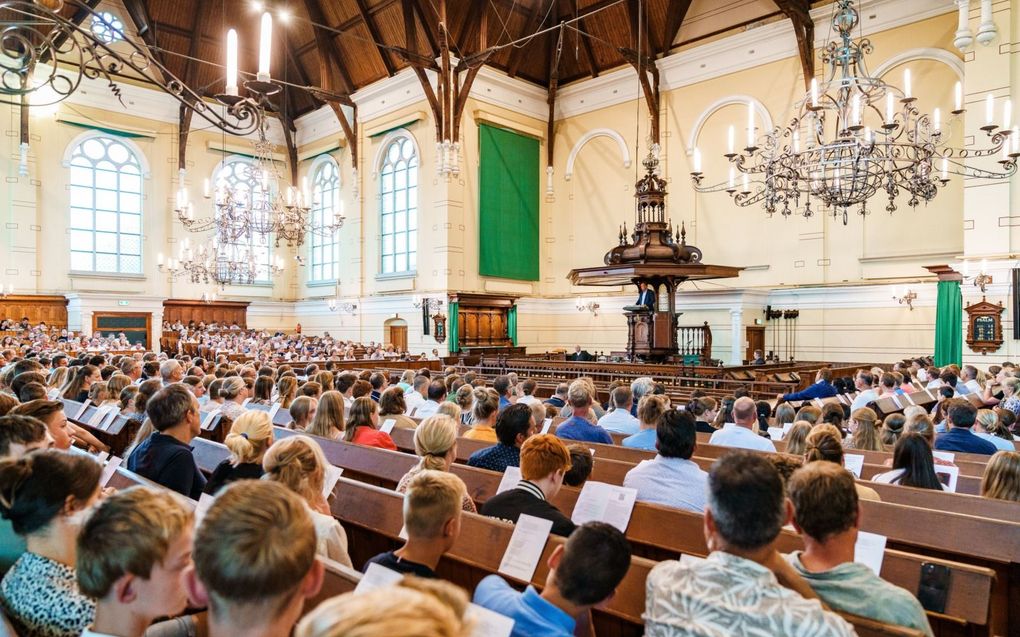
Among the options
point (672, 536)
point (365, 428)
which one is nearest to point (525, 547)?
point (672, 536)

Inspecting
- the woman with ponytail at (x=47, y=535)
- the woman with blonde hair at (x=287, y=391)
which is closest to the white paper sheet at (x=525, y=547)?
the woman with ponytail at (x=47, y=535)

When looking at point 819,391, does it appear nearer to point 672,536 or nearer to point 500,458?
point 500,458

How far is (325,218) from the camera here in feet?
70.6

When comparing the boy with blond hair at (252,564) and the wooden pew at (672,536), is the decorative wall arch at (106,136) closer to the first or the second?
the wooden pew at (672,536)

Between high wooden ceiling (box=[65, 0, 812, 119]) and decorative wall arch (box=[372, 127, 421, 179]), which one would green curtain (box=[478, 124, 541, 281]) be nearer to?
decorative wall arch (box=[372, 127, 421, 179])

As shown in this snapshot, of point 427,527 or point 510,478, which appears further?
point 510,478

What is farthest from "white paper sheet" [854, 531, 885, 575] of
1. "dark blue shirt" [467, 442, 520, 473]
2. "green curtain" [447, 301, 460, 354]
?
"green curtain" [447, 301, 460, 354]

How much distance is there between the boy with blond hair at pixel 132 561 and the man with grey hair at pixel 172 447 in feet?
6.26

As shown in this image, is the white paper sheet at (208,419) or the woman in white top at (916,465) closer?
the woman in white top at (916,465)

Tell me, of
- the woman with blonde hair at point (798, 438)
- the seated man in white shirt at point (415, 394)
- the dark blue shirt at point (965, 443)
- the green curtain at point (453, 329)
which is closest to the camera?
the woman with blonde hair at point (798, 438)

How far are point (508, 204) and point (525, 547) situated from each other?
16.8 meters

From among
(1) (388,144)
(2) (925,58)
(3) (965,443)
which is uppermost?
(2) (925,58)

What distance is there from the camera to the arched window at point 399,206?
1853cm

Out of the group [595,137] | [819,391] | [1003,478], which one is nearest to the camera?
[1003,478]
